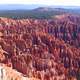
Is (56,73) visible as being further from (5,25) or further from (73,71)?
(5,25)

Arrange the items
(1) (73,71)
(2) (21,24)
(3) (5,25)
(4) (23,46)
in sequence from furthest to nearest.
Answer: (2) (21,24) < (3) (5,25) < (4) (23,46) < (1) (73,71)

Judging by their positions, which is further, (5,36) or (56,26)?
(56,26)

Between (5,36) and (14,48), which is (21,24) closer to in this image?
(5,36)

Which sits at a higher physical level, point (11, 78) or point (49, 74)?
point (11, 78)

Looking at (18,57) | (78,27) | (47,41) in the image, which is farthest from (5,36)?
(78,27)

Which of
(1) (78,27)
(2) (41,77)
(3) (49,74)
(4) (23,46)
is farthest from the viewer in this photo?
(1) (78,27)

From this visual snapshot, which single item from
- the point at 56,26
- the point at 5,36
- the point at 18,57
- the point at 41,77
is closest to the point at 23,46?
the point at 5,36
